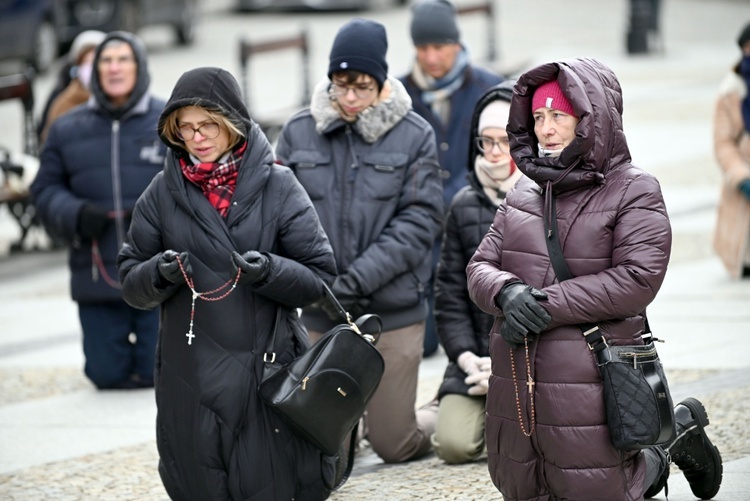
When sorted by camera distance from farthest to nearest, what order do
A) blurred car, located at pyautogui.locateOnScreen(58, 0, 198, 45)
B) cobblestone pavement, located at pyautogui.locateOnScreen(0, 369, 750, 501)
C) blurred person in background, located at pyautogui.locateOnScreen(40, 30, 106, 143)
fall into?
blurred car, located at pyautogui.locateOnScreen(58, 0, 198, 45), blurred person in background, located at pyautogui.locateOnScreen(40, 30, 106, 143), cobblestone pavement, located at pyautogui.locateOnScreen(0, 369, 750, 501)

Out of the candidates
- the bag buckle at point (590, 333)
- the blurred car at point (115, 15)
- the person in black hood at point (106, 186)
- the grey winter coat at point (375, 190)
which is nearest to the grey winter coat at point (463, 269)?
the grey winter coat at point (375, 190)

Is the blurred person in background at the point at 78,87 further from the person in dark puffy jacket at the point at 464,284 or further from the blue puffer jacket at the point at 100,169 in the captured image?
the person in dark puffy jacket at the point at 464,284

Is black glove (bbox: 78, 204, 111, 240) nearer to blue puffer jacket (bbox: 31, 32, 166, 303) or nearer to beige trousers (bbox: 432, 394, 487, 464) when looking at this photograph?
blue puffer jacket (bbox: 31, 32, 166, 303)

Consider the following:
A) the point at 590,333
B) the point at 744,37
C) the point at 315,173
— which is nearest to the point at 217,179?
the point at 315,173

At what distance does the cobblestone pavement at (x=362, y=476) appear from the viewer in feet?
19.7

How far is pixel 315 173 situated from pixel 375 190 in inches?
11.2

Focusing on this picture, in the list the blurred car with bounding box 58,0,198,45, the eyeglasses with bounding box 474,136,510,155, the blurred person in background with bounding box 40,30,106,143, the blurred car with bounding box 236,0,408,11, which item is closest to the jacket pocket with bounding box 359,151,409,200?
the eyeglasses with bounding box 474,136,510,155

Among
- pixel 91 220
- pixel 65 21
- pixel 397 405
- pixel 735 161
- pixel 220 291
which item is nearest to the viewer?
pixel 220 291

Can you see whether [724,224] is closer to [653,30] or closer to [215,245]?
[215,245]

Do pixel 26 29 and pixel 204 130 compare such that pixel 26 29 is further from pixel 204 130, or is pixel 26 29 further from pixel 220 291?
pixel 220 291

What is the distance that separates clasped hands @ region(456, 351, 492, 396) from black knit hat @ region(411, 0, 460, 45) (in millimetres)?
2636

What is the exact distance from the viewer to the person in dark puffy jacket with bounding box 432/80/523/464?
634cm

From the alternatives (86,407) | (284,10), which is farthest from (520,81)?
(284,10)

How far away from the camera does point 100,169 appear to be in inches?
325
